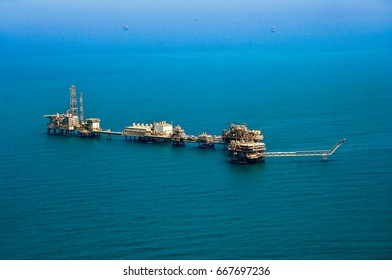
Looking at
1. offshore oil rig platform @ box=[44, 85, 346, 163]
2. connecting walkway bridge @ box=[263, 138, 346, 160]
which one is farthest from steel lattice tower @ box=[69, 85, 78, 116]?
connecting walkway bridge @ box=[263, 138, 346, 160]

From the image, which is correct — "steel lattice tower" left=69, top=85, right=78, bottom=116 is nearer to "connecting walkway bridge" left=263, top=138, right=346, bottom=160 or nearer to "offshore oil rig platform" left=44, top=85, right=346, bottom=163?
"offshore oil rig platform" left=44, top=85, right=346, bottom=163

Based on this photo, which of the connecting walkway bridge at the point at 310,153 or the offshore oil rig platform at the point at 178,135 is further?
the offshore oil rig platform at the point at 178,135

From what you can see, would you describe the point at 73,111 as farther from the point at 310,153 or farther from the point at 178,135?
the point at 310,153

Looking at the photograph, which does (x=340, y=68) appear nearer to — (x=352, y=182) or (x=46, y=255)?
(x=352, y=182)

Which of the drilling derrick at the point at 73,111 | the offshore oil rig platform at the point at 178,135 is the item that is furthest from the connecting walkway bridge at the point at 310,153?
the drilling derrick at the point at 73,111

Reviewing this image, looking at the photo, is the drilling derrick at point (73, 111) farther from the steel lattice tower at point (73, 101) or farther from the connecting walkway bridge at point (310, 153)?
the connecting walkway bridge at point (310, 153)

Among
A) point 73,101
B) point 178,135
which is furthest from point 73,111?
point 178,135

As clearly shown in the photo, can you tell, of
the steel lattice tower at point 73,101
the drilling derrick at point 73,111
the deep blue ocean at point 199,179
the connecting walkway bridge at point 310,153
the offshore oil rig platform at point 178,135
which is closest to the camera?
the deep blue ocean at point 199,179
